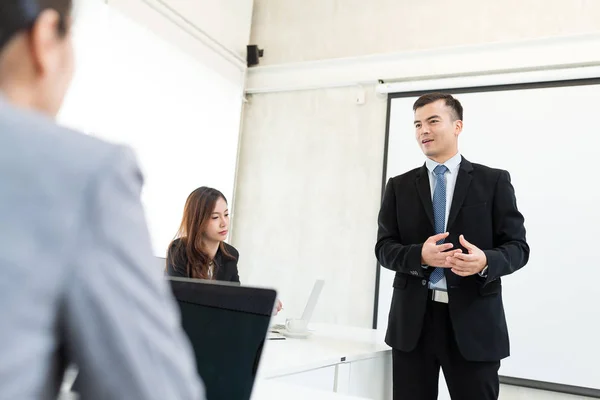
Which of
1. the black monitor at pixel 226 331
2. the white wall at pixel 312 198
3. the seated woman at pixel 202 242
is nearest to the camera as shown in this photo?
the black monitor at pixel 226 331

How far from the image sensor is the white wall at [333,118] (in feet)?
13.1

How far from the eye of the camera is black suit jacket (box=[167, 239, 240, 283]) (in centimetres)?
269

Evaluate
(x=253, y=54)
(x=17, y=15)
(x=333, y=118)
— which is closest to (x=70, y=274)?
(x=17, y=15)

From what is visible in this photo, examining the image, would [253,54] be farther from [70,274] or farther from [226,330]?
[70,274]

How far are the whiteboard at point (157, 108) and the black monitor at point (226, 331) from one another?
2.33 m

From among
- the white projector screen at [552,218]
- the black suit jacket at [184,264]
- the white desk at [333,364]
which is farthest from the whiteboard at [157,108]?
the white projector screen at [552,218]

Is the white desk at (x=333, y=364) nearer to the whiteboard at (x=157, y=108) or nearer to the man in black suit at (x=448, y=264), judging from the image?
the man in black suit at (x=448, y=264)

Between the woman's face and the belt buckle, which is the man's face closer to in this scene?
the belt buckle

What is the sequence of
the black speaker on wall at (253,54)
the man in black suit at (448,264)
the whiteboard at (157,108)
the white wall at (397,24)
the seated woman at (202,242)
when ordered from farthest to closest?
the black speaker on wall at (253,54)
the white wall at (397,24)
the whiteboard at (157,108)
the seated woman at (202,242)
the man in black suit at (448,264)

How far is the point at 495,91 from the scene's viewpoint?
12.6ft

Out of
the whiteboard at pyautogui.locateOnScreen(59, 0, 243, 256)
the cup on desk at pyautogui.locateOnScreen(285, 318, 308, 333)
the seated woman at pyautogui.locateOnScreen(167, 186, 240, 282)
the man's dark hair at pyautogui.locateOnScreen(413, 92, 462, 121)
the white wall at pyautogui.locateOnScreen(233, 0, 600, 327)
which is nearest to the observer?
the man's dark hair at pyautogui.locateOnScreen(413, 92, 462, 121)

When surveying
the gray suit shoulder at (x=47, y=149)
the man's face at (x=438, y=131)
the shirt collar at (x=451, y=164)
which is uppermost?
the man's face at (x=438, y=131)

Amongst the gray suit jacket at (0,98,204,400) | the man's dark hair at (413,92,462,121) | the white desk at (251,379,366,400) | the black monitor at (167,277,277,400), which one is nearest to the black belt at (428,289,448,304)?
the man's dark hair at (413,92,462,121)

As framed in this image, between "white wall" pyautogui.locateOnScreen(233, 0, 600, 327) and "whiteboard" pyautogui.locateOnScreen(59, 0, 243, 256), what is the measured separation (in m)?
0.36
